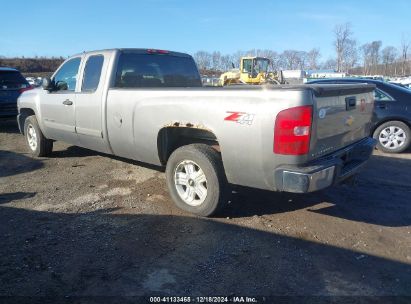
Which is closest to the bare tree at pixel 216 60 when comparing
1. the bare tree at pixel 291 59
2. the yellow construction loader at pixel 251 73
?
the bare tree at pixel 291 59

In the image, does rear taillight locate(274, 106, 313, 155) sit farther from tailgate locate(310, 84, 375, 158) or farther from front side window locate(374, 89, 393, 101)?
front side window locate(374, 89, 393, 101)

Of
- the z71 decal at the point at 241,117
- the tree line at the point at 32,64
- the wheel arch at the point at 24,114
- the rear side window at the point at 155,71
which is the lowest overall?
the wheel arch at the point at 24,114

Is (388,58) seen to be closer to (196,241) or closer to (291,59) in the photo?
(291,59)

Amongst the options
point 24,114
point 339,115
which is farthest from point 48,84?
point 339,115

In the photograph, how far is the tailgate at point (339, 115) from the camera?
3.67 meters

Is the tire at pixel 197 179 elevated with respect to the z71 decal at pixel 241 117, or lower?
lower

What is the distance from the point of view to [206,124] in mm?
4086

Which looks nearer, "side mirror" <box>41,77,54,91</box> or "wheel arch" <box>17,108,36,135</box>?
"side mirror" <box>41,77,54,91</box>

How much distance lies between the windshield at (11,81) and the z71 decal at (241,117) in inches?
359

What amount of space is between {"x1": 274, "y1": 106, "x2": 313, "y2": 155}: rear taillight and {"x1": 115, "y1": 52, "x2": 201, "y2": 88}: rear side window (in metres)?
2.72

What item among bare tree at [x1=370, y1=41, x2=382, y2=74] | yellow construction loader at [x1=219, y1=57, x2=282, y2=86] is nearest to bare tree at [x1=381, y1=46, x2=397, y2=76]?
bare tree at [x1=370, y1=41, x2=382, y2=74]

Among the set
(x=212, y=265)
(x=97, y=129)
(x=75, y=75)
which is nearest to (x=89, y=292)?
(x=212, y=265)

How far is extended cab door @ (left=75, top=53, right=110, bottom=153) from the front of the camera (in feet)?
17.9

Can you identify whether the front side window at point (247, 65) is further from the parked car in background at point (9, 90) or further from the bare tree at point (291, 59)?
the bare tree at point (291, 59)
